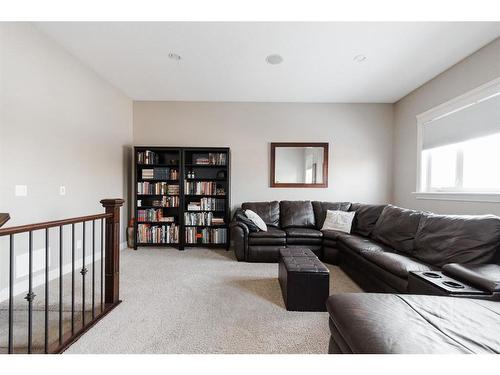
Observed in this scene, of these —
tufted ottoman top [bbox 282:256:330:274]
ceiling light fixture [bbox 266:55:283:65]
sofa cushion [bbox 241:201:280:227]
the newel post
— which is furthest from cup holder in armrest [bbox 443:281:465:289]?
ceiling light fixture [bbox 266:55:283:65]

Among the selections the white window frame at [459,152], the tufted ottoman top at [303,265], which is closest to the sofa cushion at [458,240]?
the white window frame at [459,152]

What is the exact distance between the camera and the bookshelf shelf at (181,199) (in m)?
3.62

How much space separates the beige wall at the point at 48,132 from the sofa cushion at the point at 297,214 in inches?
117

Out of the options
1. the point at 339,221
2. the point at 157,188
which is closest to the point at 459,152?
the point at 339,221

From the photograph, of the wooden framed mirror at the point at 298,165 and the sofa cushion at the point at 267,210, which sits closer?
the sofa cushion at the point at 267,210

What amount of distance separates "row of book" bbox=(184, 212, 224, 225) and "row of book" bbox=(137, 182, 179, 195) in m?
0.49

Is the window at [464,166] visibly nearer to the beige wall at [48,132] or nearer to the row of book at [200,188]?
the row of book at [200,188]

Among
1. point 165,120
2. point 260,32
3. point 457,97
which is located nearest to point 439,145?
point 457,97

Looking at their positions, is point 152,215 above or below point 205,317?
above

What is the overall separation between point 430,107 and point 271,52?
2535 mm

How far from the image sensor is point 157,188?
369 centimetres

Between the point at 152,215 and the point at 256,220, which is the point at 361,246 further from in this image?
the point at 152,215
